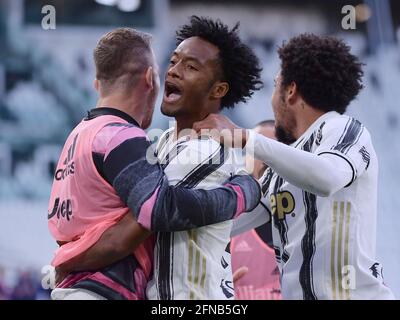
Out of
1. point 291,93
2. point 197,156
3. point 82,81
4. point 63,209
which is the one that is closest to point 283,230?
point 291,93

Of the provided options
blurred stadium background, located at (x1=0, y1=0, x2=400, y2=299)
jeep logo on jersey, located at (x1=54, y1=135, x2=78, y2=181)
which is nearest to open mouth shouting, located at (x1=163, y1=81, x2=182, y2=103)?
jeep logo on jersey, located at (x1=54, y1=135, x2=78, y2=181)

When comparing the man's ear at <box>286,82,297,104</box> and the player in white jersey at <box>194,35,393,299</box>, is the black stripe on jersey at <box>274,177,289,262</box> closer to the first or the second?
the player in white jersey at <box>194,35,393,299</box>

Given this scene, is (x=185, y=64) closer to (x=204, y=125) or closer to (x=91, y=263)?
→ (x=204, y=125)

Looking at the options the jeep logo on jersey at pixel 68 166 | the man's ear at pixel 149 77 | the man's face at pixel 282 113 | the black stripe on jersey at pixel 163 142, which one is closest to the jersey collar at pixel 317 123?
the man's face at pixel 282 113

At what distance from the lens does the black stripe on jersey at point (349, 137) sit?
9.92 feet

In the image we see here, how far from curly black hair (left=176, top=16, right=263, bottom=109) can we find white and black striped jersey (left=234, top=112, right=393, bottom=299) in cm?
37

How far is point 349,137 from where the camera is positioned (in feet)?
10.1

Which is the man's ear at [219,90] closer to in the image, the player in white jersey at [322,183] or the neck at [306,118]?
the player in white jersey at [322,183]

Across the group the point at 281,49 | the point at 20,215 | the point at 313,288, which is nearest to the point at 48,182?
the point at 20,215

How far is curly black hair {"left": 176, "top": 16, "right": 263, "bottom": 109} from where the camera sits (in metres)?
3.05

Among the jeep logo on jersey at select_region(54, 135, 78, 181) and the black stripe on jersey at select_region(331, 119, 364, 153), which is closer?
the jeep logo on jersey at select_region(54, 135, 78, 181)

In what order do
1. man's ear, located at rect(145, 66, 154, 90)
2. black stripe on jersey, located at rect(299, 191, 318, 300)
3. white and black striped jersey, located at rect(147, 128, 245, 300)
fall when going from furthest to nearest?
black stripe on jersey, located at rect(299, 191, 318, 300) → man's ear, located at rect(145, 66, 154, 90) → white and black striped jersey, located at rect(147, 128, 245, 300)

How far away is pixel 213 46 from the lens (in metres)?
3.04
